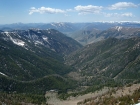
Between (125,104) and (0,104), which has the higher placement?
(125,104)

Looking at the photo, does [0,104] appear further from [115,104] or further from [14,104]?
[115,104]

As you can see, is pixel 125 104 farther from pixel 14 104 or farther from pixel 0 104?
pixel 14 104

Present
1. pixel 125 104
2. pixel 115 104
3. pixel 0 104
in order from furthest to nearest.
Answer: pixel 0 104 → pixel 115 104 → pixel 125 104

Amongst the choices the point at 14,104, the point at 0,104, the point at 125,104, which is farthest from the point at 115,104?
the point at 14,104

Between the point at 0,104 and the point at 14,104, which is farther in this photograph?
the point at 14,104

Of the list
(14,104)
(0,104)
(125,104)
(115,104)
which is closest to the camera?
(125,104)

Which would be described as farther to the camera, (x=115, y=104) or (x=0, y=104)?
(x=0, y=104)

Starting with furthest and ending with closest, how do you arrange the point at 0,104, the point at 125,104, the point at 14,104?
1. the point at 14,104
2. the point at 0,104
3. the point at 125,104

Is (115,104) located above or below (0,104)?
above
